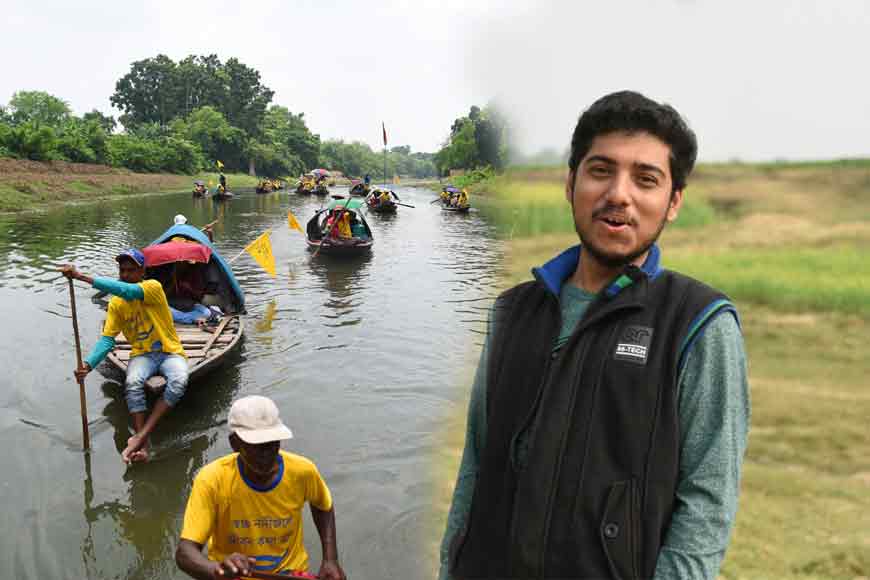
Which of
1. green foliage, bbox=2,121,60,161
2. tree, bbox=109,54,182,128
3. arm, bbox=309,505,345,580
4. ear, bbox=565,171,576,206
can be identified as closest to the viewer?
ear, bbox=565,171,576,206

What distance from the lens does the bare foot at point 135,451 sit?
481 cm

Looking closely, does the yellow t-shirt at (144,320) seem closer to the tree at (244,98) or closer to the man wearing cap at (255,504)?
the man wearing cap at (255,504)

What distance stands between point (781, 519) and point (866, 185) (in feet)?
10.0

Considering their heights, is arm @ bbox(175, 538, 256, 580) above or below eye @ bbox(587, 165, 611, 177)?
below

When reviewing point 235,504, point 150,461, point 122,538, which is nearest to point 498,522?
point 235,504

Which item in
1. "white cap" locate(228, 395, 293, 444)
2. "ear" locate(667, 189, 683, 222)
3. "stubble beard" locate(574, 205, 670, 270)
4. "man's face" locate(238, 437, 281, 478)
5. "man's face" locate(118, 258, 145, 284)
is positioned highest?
"ear" locate(667, 189, 683, 222)

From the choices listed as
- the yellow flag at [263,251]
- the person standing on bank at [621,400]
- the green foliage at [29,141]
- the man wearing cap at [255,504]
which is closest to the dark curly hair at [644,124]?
the person standing on bank at [621,400]

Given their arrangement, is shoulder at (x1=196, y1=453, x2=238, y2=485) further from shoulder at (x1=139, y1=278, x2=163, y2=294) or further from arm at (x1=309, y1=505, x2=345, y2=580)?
shoulder at (x1=139, y1=278, x2=163, y2=294)

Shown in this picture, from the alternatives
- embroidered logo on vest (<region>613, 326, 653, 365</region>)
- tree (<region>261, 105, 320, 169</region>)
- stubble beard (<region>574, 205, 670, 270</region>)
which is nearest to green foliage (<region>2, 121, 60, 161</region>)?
stubble beard (<region>574, 205, 670, 270</region>)

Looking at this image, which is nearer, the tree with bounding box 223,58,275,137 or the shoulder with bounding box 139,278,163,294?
the shoulder with bounding box 139,278,163,294

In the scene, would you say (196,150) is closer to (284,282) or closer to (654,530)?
(284,282)

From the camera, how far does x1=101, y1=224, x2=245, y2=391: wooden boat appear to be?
5.79 m

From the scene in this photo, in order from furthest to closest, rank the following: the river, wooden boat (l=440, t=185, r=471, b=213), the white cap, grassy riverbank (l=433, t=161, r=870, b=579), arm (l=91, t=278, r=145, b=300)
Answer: wooden boat (l=440, t=185, r=471, b=213) < arm (l=91, t=278, r=145, b=300) < the river < grassy riverbank (l=433, t=161, r=870, b=579) < the white cap

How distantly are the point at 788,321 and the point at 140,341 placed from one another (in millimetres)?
4932
